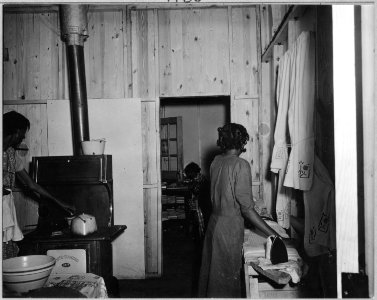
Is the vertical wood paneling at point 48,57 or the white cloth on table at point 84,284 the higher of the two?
the vertical wood paneling at point 48,57

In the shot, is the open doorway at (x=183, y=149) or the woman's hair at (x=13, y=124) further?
the open doorway at (x=183, y=149)

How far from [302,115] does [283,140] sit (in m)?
0.53

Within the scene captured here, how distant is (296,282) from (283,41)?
244 cm

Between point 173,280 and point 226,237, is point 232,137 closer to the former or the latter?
point 226,237

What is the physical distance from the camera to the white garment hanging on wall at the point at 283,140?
2891 mm

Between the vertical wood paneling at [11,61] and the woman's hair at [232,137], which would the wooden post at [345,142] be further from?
the vertical wood paneling at [11,61]

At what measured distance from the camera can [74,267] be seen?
2881 mm

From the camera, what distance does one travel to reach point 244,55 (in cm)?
436

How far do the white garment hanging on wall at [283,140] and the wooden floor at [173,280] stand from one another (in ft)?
4.30

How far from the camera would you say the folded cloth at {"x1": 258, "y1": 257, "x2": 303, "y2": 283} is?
2.06m

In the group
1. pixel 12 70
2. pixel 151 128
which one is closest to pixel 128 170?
pixel 151 128

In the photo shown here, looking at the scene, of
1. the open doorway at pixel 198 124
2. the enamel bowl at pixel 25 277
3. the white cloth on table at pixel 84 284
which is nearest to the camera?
the enamel bowl at pixel 25 277

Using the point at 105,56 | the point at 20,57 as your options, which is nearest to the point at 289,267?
the point at 105,56

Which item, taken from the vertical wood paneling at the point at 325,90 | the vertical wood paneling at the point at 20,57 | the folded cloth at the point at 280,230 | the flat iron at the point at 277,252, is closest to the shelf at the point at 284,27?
the vertical wood paneling at the point at 325,90
